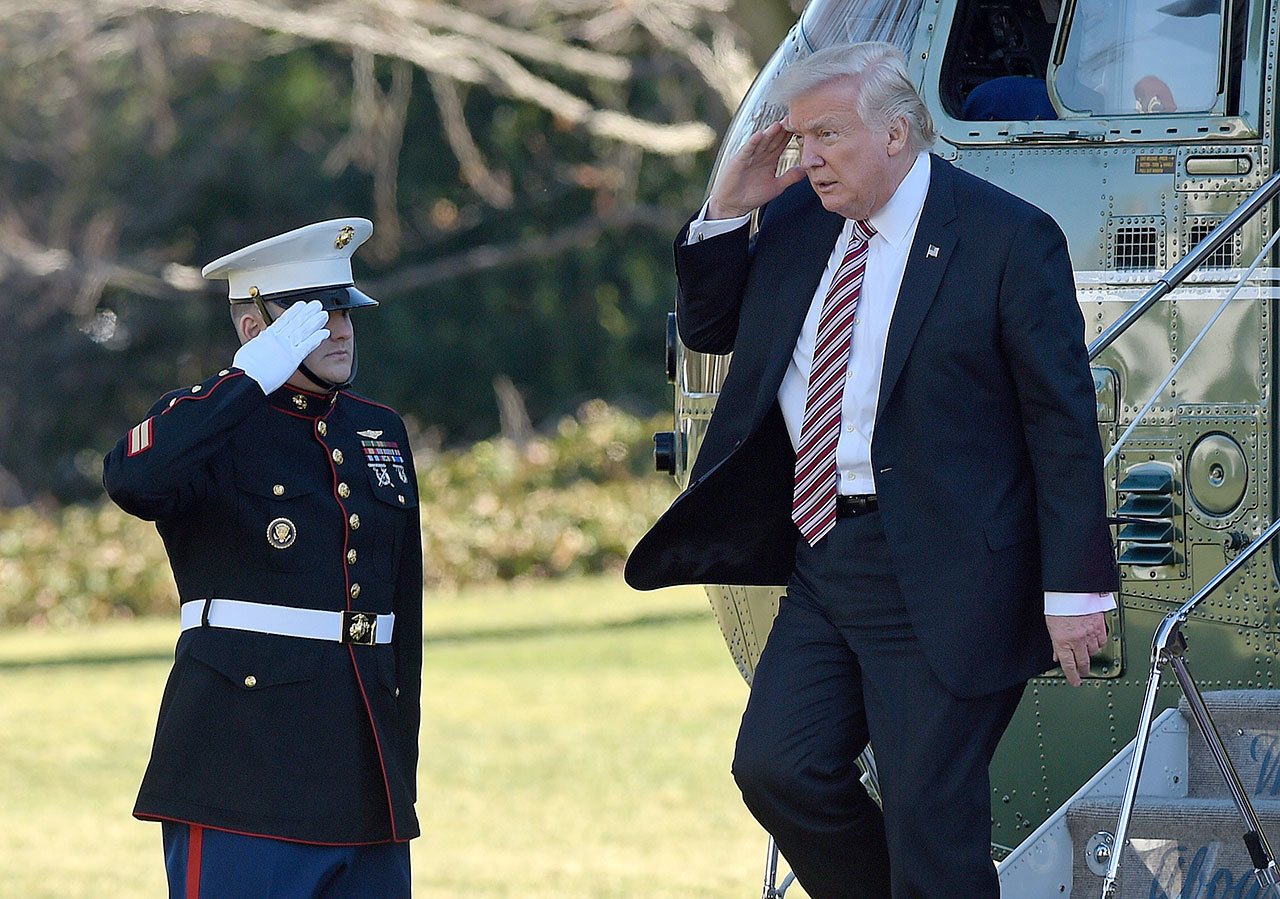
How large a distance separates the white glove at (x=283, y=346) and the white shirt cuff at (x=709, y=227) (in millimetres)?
754

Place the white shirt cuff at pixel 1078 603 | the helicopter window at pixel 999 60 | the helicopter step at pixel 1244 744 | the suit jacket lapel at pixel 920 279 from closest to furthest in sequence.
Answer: the white shirt cuff at pixel 1078 603 < the suit jacket lapel at pixel 920 279 < the helicopter step at pixel 1244 744 < the helicopter window at pixel 999 60

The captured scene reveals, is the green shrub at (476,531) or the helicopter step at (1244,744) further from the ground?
the helicopter step at (1244,744)

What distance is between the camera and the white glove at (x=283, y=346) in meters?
3.93

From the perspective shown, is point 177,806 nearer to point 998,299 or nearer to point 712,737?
point 998,299

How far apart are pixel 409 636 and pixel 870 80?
153cm

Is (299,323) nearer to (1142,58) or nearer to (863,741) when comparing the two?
(863,741)

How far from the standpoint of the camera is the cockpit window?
193 inches

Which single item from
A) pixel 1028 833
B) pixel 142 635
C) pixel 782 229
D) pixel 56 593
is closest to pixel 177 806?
pixel 782 229

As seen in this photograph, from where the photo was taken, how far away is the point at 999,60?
557 centimetres

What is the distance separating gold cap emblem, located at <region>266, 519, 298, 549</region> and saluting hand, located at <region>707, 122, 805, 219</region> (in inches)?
41.6

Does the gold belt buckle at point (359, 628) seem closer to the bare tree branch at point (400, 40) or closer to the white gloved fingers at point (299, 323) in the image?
the white gloved fingers at point (299, 323)

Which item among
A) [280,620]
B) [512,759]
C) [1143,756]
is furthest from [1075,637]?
[512,759]

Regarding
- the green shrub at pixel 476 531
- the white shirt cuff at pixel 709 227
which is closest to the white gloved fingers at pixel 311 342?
the white shirt cuff at pixel 709 227

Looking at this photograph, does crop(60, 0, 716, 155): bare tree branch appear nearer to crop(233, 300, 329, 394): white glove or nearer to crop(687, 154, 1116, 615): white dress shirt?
crop(233, 300, 329, 394): white glove
